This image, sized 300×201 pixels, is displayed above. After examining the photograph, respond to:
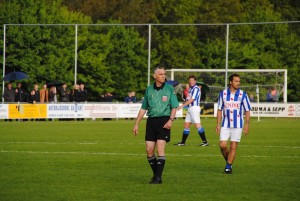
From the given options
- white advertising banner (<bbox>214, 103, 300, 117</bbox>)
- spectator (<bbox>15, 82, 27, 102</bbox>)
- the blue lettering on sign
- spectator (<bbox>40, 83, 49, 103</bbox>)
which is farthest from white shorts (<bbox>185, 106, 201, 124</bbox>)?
white advertising banner (<bbox>214, 103, 300, 117</bbox>)

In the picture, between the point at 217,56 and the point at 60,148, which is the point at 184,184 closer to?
the point at 60,148

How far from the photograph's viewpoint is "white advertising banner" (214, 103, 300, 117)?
56281mm

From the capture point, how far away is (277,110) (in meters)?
56.8

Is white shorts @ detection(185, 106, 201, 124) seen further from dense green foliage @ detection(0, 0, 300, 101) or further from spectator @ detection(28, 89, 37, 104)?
dense green foliage @ detection(0, 0, 300, 101)

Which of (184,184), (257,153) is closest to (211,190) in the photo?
(184,184)

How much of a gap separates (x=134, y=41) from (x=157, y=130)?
59.2 m

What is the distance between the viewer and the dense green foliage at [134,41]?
64.1 meters

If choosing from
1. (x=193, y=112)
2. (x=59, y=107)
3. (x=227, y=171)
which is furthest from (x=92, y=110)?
(x=227, y=171)

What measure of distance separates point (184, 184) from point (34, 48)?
160ft

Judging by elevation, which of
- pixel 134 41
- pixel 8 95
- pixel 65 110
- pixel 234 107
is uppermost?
pixel 134 41

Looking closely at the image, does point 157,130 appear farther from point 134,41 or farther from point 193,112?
point 134,41

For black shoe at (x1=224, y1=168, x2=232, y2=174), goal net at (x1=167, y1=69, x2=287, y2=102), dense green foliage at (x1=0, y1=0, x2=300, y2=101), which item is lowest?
black shoe at (x1=224, y1=168, x2=232, y2=174)

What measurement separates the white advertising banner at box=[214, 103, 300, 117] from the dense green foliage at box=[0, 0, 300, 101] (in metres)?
14.8

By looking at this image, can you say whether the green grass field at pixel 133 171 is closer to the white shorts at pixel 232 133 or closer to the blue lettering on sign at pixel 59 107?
the white shorts at pixel 232 133
